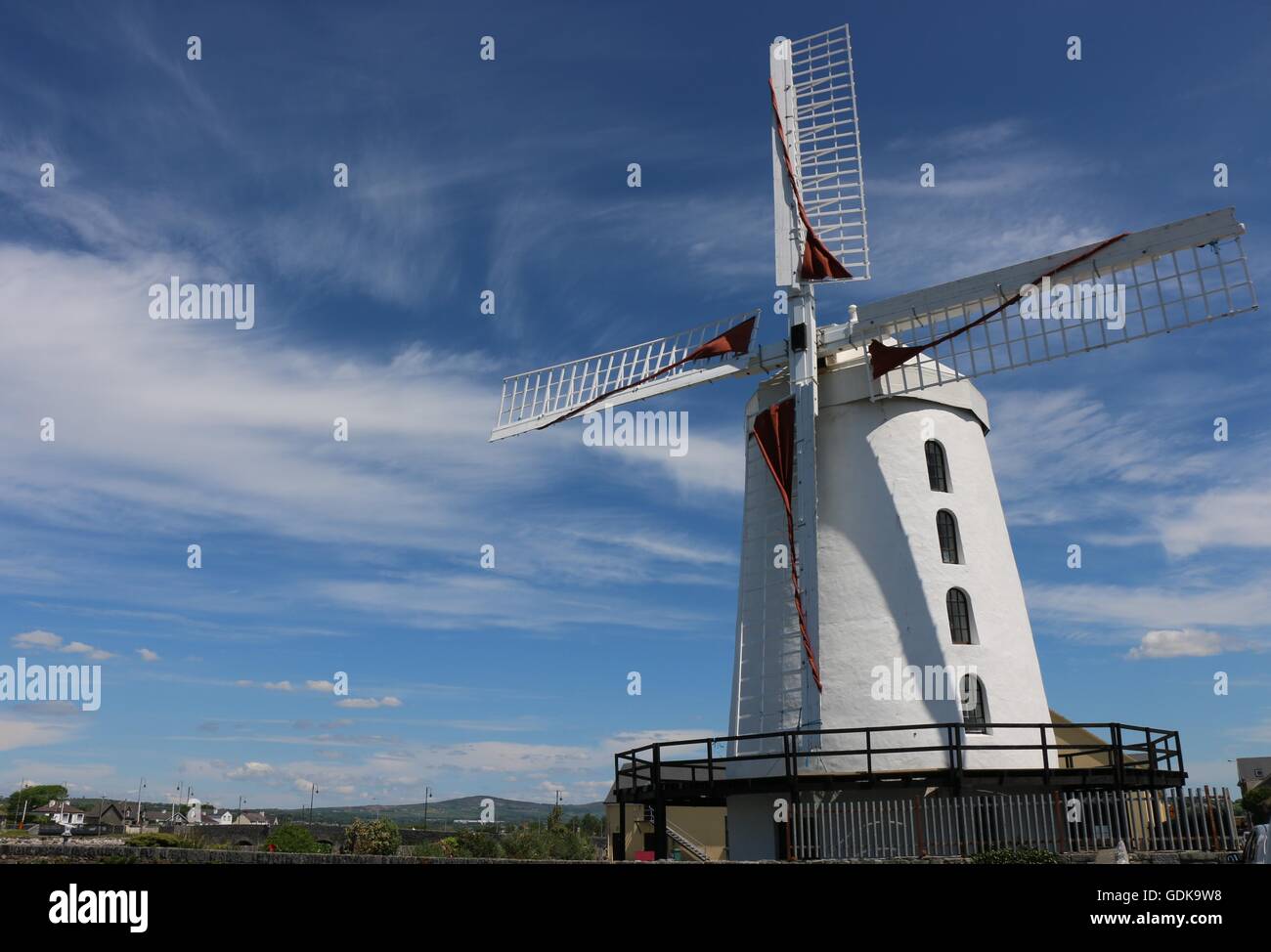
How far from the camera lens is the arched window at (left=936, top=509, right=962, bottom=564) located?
2470 centimetres

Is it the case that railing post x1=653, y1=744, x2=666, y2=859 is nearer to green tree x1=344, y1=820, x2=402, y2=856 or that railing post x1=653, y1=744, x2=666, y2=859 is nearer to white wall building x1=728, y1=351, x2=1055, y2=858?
white wall building x1=728, y1=351, x2=1055, y2=858

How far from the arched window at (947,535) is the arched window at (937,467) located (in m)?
0.71

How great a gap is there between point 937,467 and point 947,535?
182 cm

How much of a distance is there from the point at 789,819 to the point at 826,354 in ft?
38.7

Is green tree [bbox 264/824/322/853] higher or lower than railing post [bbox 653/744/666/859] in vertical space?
lower

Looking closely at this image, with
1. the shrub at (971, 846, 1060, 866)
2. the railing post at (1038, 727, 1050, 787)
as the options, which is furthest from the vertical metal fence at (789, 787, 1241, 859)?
the shrub at (971, 846, 1060, 866)

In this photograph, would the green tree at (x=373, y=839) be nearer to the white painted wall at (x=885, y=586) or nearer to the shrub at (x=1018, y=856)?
the white painted wall at (x=885, y=586)

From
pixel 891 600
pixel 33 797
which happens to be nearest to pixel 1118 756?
pixel 891 600

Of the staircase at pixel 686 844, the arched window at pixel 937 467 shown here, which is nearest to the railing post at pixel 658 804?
the arched window at pixel 937 467

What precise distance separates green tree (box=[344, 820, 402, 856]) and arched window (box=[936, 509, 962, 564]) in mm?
48117

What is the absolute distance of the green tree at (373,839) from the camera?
6444 centimetres
